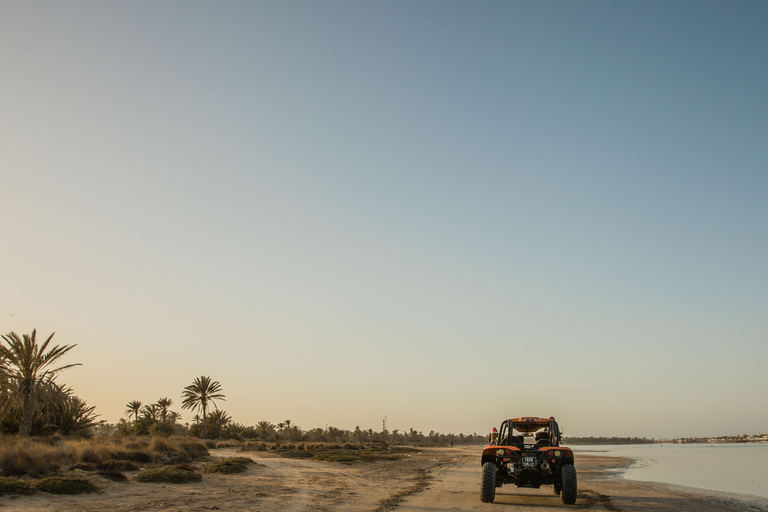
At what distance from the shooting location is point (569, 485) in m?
15.5

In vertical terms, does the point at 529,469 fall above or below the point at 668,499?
above

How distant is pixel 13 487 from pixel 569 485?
1679 cm

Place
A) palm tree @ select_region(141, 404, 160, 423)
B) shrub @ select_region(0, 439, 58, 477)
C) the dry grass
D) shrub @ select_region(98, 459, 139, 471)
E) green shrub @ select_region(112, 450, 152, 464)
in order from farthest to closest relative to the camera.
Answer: palm tree @ select_region(141, 404, 160, 423) < green shrub @ select_region(112, 450, 152, 464) < shrub @ select_region(98, 459, 139, 471) < the dry grass < shrub @ select_region(0, 439, 58, 477)

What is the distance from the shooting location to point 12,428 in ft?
105

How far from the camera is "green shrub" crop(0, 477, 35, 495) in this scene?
14.0 m

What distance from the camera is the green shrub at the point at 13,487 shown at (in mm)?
13969

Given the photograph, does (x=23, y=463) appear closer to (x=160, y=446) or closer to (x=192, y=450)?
(x=160, y=446)

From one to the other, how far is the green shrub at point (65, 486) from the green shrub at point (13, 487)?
0.33 metres

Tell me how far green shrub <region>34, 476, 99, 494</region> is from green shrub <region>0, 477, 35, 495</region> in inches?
12.9

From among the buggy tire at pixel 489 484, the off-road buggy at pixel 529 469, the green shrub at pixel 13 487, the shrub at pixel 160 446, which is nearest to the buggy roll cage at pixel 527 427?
the off-road buggy at pixel 529 469

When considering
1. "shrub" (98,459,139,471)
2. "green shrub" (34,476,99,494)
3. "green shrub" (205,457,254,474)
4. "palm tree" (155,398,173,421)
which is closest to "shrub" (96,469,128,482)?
"shrub" (98,459,139,471)

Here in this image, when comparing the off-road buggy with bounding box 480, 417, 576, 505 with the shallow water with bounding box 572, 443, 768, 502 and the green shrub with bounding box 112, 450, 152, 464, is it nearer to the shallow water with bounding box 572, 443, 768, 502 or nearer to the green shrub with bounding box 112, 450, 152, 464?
the shallow water with bounding box 572, 443, 768, 502

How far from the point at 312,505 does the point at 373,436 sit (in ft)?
402

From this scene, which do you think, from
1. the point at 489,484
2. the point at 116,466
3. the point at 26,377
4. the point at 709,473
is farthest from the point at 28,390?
the point at 709,473
